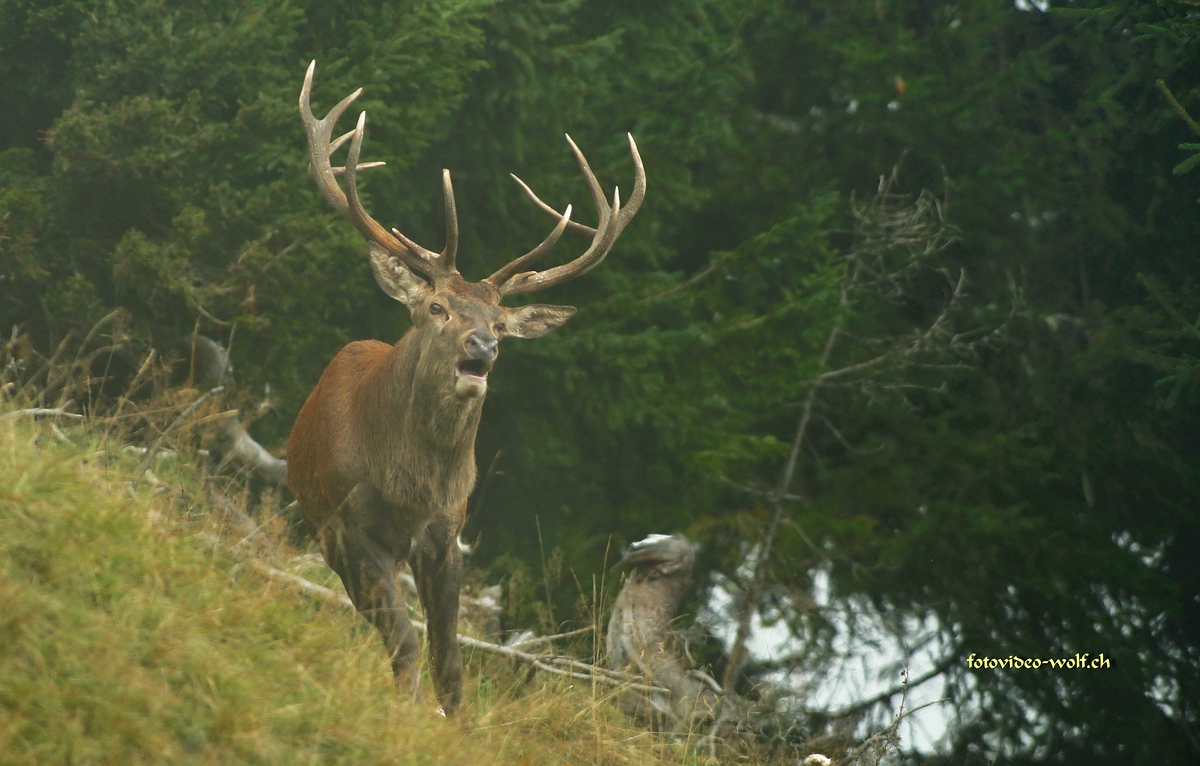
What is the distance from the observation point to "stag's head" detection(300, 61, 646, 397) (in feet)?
19.3

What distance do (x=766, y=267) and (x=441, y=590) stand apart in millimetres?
6441

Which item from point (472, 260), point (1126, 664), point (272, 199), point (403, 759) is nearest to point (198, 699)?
point (403, 759)

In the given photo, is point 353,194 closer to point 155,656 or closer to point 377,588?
point 377,588

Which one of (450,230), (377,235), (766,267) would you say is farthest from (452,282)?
(766,267)

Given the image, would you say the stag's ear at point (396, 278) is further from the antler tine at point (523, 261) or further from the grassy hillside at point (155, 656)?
the grassy hillside at point (155, 656)

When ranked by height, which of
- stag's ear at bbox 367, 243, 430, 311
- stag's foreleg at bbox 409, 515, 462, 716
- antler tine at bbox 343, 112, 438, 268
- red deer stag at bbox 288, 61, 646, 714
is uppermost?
antler tine at bbox 343, 112, 438, 268

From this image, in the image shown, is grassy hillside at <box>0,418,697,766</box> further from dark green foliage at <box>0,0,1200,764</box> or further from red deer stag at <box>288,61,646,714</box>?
dark green foliage at <box>0,0,1200,764</box>

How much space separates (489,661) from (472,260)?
4.79 meters

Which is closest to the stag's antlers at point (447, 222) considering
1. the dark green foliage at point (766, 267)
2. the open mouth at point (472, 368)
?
the open mouth at point (472, 368)

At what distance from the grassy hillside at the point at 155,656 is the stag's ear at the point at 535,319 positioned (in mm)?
1865

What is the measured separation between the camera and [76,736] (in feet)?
12.1

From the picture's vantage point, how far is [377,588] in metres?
5.75

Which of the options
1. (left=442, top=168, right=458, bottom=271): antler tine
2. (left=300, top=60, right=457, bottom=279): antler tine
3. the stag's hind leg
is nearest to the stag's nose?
(left=442, top=168, right=458, bottom=271): antler tine

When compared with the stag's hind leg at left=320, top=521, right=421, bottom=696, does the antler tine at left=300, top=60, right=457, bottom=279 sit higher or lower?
higher
